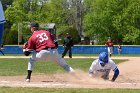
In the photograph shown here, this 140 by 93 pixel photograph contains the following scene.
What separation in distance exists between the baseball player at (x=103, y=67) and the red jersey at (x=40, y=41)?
46.7 inches

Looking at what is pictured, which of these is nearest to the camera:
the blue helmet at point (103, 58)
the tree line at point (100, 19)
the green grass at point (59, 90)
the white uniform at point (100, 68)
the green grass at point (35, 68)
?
the green grass at point (59, 90)

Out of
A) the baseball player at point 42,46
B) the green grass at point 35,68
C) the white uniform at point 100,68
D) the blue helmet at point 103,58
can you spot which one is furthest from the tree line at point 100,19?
the blue helmet at point 103,58

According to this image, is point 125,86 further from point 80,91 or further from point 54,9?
point 54,9

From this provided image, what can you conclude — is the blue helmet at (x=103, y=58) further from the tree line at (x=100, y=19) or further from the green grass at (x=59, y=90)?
the tree line at (x=100, y=19)

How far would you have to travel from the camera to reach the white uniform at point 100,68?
419 inches

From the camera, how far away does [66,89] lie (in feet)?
28.0

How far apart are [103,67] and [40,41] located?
176 centimetres

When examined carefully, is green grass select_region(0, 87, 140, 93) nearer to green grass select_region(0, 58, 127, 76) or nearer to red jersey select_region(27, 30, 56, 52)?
red jersey select_region(27, 30, 56, 52)

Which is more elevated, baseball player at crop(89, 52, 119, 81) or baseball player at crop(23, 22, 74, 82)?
baseball player at crop(23, 22, 74, 82)

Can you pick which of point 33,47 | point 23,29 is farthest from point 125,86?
point 23,29

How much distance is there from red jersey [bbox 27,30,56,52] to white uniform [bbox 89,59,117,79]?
3.79ft

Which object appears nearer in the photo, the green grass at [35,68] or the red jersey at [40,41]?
the red jersey at [40,41]

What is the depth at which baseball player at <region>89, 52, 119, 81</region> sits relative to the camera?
10.4m

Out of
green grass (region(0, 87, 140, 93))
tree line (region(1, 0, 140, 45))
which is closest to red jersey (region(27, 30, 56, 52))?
green grass (region(0, 87, 140, 93))
